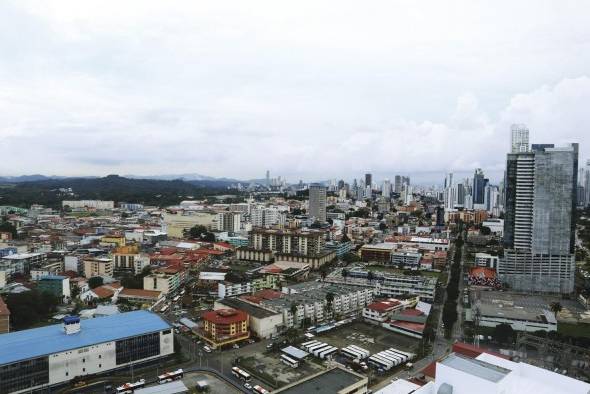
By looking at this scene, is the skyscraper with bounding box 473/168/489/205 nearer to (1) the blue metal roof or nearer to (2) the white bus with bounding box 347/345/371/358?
(2) the white bus with bounding box 347/345/371/358

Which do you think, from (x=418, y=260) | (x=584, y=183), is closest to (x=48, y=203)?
(x=418, y=260)

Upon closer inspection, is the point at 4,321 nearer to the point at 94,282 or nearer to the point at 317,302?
the point at 94,282

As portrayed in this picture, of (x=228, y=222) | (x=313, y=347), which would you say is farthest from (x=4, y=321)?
(x=228, y=222)

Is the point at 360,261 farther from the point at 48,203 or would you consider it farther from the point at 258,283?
the point at 48,203

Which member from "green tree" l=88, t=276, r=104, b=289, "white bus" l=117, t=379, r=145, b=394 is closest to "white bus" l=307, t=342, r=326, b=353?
"white bus" l=117, t=379, r=145, b=394

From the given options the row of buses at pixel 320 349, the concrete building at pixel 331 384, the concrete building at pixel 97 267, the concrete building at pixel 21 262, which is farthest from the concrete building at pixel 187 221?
the concrete building at pixel 331 384

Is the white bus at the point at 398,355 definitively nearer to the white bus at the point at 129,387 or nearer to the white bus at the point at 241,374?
the white bus at the point at 241,374
